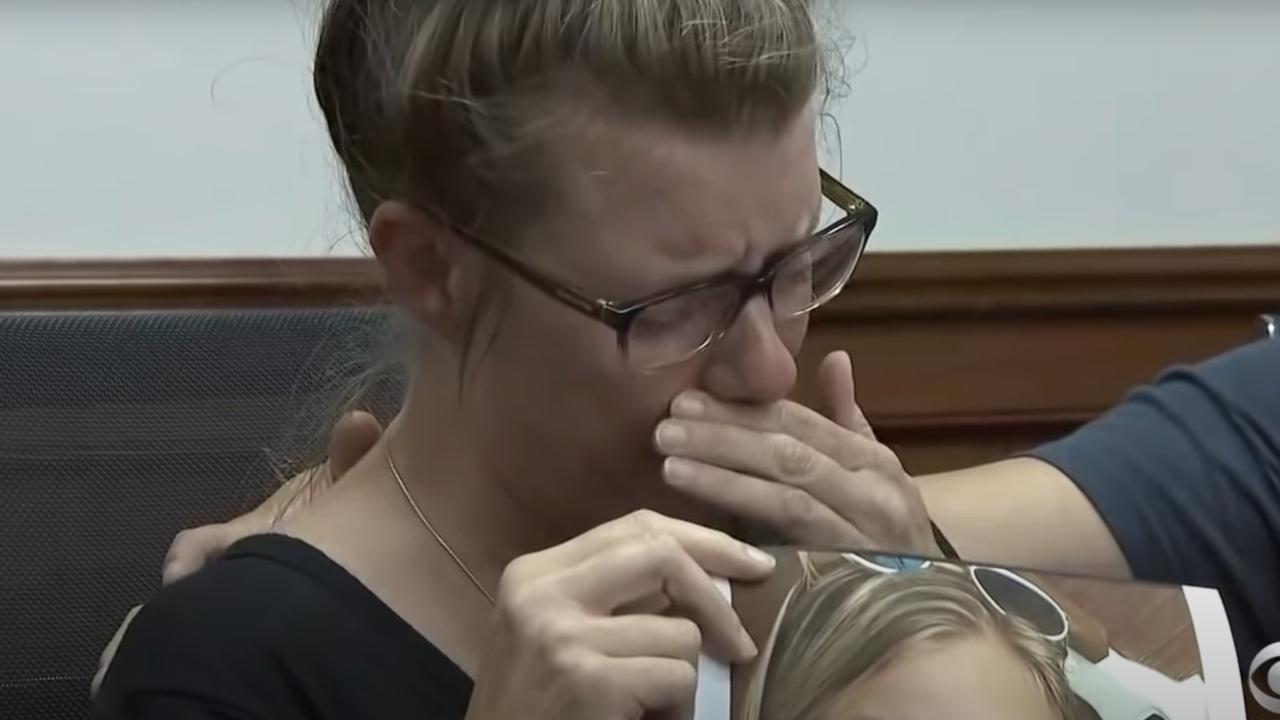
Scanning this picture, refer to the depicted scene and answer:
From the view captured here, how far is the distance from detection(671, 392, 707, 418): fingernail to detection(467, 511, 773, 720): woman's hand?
84mm

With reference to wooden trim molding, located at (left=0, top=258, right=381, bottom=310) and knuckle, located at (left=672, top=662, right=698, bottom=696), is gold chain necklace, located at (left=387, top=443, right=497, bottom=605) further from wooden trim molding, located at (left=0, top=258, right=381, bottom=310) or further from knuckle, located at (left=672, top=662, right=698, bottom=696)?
wooden trim molding, located at (left=0, top=258, right=381, bottom=310)

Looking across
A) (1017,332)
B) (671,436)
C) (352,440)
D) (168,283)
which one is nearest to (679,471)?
(671,436)

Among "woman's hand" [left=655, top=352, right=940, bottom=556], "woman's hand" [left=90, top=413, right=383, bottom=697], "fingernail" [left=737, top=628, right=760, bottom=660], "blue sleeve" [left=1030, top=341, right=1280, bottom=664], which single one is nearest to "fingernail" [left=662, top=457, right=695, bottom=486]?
"woman's hand" [left=655, top=352, right=940, bottom=556]

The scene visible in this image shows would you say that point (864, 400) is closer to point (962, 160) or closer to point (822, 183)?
point (962, 160)

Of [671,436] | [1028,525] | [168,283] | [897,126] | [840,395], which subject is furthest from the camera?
[897,126]

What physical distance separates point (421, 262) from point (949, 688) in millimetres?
308

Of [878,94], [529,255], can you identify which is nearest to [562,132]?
[529,255]

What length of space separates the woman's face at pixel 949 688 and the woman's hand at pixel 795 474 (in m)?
0.09

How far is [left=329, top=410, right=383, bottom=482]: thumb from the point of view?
2.69 ft

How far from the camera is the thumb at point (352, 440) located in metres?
0.82

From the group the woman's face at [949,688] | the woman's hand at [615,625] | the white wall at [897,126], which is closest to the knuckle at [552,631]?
the woman's hand at [615,625]

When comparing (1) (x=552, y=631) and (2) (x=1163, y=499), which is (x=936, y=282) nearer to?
(2) (x=1163, y=499)

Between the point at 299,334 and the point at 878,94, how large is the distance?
590 millimetres

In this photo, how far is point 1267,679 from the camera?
62 cm
